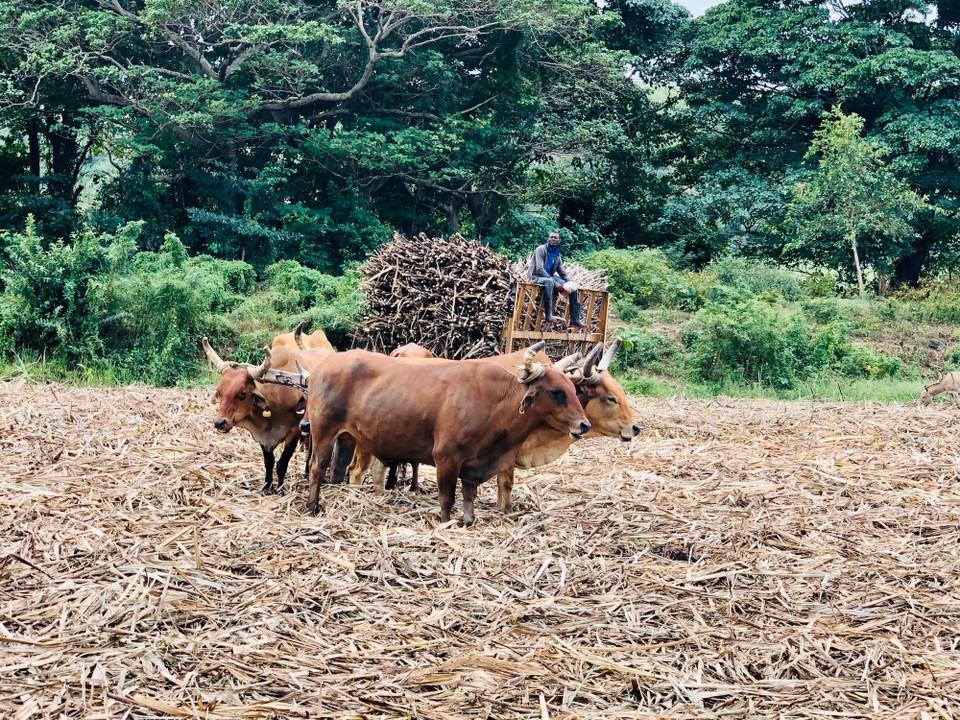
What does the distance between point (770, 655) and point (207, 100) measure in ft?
66.4

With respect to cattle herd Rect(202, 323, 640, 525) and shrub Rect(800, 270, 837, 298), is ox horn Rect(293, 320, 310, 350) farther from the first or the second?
shrub Rect(800, 270, 837, 298)

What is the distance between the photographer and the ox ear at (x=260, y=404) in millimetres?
7722

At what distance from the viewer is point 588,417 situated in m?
8.12

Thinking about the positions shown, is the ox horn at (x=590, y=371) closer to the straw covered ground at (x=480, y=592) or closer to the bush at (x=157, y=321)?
the straw covered ground at (x=480, y=592)

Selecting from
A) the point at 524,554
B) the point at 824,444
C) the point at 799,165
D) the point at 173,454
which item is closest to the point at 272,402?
the point at 173,454

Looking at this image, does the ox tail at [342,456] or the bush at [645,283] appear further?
the bush at [645,283]

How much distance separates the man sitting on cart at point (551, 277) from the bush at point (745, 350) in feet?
19.5

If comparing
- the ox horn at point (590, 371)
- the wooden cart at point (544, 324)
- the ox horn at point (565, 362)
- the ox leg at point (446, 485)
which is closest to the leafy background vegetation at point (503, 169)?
the wooden cart at point (544, 324)

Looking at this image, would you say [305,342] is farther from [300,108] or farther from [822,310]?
[300,108]

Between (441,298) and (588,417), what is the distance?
498 cm

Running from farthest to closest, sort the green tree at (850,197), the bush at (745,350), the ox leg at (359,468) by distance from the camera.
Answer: the green tree at (850,197) → the bush at (745,350) → the ox leg at (359,468)

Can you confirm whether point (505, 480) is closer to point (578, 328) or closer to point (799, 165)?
point (578, 328)

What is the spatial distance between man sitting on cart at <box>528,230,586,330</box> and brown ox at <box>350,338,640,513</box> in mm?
4045

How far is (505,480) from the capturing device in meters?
7.41
